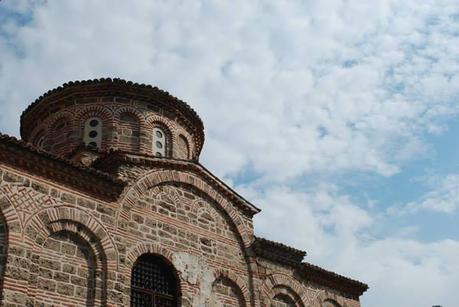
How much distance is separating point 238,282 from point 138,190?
10.4ft

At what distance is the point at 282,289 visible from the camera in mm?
13641

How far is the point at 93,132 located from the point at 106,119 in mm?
483

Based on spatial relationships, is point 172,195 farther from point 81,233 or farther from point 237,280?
point 81,233

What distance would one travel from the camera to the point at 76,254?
9.61 meters

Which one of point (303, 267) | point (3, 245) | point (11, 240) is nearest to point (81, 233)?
point (11, 240)

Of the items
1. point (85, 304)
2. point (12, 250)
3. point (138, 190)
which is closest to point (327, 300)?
point (138, 190)

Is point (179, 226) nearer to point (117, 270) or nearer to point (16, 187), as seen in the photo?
point (117, 270)

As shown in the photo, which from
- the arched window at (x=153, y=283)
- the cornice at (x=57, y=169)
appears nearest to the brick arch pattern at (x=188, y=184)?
the cornice at (x=57, y=169)

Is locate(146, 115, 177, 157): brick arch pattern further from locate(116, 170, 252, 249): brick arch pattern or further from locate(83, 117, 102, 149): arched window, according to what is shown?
locate(116, 170, 252, 249): brick arch pattern

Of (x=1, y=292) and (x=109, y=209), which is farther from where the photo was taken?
(x=109, y=209)

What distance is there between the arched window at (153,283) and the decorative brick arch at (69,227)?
755mm

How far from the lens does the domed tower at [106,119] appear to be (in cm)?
1429

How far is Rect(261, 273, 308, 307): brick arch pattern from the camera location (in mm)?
13000

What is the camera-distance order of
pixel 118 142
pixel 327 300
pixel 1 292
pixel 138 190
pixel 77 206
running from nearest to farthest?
pixel 1 292 → pixel 77 206 → pixel 138 190 → pixel 118 142 → pixel 327 300
